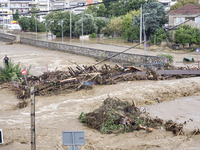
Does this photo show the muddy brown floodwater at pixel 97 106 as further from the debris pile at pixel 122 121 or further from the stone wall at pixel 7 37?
the stone wall at pixel 7 37

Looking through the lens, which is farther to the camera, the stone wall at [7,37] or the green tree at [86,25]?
the green tree at [86,25]

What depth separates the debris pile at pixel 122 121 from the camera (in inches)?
504

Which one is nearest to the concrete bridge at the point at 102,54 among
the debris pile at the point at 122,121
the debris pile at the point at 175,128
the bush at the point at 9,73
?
the bush at the point at 9,73

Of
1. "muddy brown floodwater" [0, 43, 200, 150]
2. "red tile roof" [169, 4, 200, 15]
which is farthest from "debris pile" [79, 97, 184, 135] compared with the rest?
"red tile roof" [169, 4, 200, 15]

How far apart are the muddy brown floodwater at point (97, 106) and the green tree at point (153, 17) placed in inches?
1485

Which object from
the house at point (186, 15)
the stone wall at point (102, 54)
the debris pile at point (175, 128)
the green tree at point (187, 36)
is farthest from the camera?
the house at point (186, 15)

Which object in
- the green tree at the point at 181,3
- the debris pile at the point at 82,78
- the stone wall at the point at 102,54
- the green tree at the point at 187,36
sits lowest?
the debris pile at the point at 82,78

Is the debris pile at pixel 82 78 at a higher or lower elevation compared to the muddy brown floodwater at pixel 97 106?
higher

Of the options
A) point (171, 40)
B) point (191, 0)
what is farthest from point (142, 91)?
point (191, 0)

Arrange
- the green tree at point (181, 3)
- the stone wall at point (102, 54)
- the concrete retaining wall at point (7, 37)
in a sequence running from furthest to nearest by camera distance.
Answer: the concrete retaining wall at point (7, 37) < the green tree at point (181, 3) < the stone wall at point (102, 54)

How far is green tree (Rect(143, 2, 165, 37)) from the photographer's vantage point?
59531 mm

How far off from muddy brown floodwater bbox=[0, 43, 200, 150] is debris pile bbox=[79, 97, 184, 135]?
0.91 ft

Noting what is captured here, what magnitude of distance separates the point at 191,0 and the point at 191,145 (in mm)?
63899

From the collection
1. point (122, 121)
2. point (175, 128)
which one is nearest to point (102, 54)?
point (122, 121)
